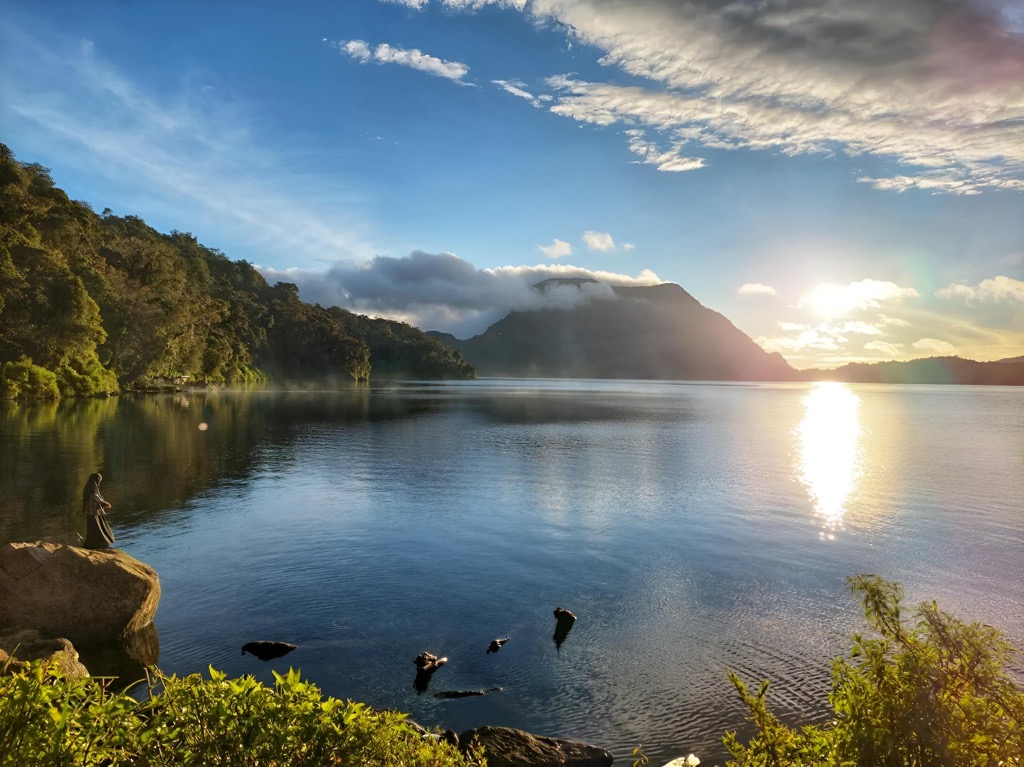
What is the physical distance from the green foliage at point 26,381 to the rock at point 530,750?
104499 millimetres

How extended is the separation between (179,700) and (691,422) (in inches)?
4042

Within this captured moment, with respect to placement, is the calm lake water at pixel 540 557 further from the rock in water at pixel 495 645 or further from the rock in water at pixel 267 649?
the rock in water at pixel 267 649

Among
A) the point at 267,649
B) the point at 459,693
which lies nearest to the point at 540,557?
the point at 459,693

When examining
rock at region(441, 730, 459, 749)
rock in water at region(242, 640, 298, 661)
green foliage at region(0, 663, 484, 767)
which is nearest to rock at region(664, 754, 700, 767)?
rock at region(441, 730, 459, 749)

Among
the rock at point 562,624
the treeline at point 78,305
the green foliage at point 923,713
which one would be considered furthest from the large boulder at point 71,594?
the treeline at point 78,305

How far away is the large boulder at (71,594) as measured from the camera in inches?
683

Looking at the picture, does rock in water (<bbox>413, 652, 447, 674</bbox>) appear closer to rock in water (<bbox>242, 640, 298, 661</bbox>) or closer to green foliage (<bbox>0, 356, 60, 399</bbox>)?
rock in water (<bbox>242, 640, 298, 661</bbox>)

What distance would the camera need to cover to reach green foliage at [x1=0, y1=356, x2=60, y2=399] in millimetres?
88562

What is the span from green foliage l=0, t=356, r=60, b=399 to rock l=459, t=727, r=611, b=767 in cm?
10450

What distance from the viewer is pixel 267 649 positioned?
57.4 ft

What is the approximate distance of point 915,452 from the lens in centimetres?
6806

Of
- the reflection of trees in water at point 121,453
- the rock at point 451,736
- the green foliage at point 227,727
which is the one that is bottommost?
the rock at point 451,736

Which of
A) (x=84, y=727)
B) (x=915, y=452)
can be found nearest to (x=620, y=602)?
(x=84, y=727)

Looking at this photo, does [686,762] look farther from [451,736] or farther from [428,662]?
[428,662]
